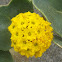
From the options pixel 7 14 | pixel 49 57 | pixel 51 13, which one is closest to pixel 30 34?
pixel 51 13

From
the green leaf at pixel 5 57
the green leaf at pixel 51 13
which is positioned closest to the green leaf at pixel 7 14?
the green leaf at pixel 5 57

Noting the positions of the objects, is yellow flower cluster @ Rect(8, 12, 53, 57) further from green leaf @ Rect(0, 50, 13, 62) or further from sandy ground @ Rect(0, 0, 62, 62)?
sandy ground @ Rect(0, 0, 62, 62)

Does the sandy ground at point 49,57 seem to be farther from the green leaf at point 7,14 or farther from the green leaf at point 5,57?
the green leaf at point 7,14

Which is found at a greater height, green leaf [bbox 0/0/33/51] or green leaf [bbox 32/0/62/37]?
green leaf [bbox 32/0/62/37]

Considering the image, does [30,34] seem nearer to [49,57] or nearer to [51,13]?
[51,13]

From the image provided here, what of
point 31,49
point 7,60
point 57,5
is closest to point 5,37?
point 7,60

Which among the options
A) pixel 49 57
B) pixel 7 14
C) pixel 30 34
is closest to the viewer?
pixel 30 34

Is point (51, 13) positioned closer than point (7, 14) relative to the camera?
Yes

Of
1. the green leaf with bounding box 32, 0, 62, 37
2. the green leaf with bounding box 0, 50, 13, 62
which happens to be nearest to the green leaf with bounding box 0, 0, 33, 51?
the green leaf with bounding box 0, 50, 13, 62
